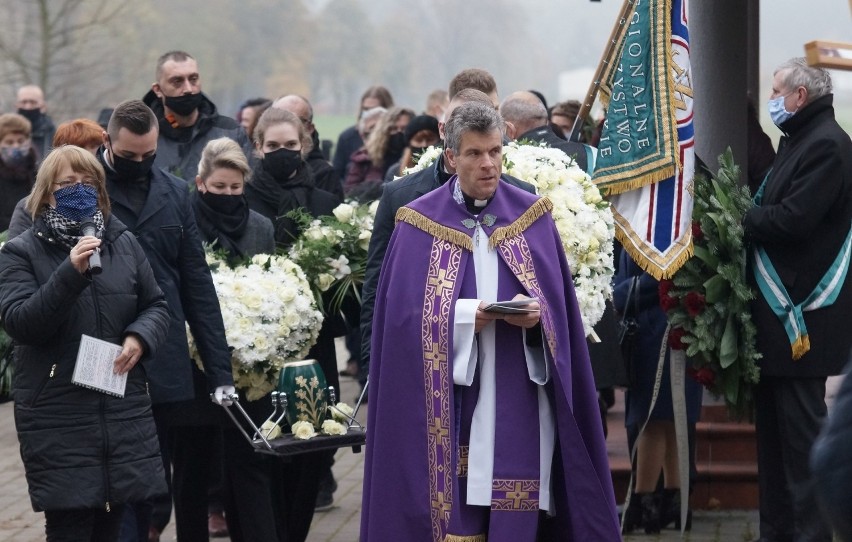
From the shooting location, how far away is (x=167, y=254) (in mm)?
6844

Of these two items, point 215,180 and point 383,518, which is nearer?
point 383,518

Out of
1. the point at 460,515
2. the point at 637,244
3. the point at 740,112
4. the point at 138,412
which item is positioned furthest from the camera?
the point at 740,112

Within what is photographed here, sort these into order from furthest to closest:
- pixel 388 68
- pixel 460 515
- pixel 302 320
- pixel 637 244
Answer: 1. pixel 388 68
2. pixel 637 244
3. pixel 302 320
4. pixel 460 515

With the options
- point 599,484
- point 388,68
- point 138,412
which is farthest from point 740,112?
point 388,68

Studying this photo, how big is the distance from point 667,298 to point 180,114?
303 cm

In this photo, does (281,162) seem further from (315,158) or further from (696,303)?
(696,303)

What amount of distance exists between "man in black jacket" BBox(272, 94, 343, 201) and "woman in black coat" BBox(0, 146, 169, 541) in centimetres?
259

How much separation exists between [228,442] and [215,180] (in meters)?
1.24

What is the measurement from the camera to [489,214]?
5.84 m

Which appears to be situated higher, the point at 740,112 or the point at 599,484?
the point at 740,112

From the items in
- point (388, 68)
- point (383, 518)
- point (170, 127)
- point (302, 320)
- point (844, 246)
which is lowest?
point (383, 518)

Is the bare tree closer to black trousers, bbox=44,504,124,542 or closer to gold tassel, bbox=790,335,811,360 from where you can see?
gold tassel, bbox=790,335,811,360

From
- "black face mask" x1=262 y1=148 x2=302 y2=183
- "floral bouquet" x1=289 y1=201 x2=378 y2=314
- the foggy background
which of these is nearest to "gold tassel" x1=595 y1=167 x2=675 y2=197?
"floral bouquet" x1=289 y1=201 x2=378 y2=314

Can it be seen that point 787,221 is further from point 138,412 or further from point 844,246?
point 138,412
